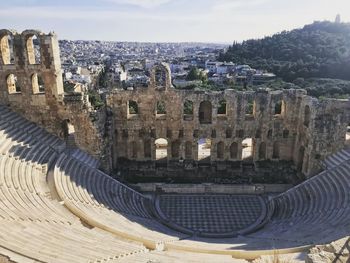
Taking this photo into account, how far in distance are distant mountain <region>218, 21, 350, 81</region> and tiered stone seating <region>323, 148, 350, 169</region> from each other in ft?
182

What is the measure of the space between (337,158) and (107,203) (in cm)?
1632

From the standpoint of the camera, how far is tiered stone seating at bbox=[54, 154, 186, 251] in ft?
58.3

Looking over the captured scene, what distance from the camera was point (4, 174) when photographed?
18.5 m

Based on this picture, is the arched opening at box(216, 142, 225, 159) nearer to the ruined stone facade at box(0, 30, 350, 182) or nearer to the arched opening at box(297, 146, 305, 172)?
the ruined stone facade at box(0, 30, 350, 182)

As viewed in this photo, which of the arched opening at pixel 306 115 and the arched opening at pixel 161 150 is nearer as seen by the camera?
the arched opening at pixel 306 115

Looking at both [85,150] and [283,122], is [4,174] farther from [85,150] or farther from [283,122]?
[283,122]

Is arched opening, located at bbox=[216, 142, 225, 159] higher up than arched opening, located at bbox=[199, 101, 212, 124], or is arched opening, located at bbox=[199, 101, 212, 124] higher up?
arched opening, located at bbox=[199, 101, 212, 124]

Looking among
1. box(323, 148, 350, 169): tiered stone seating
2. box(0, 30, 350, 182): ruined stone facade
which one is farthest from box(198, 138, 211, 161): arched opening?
box(323, 148, 350, 169): tiered stone seating

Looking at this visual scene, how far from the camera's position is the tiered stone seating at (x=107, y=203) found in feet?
58.3

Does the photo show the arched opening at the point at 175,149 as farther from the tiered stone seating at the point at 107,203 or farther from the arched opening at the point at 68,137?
the arched opening at the point at 68,137

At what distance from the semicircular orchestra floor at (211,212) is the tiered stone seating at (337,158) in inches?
211

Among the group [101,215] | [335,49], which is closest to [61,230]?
[101,215]

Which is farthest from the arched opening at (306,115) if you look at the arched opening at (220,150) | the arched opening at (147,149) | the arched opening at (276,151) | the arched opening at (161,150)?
the arched opening at (147,149)

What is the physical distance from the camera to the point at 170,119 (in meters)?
28.5
